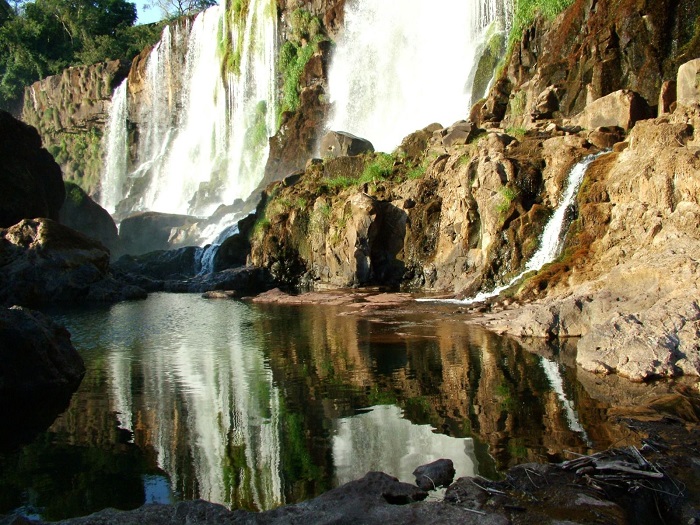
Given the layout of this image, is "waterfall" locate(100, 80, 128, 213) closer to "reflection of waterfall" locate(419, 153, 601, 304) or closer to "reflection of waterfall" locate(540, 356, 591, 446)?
"reflection of waterfall" locate(419, 153, 601, 304)

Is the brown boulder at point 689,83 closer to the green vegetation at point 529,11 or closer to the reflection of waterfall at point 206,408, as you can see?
the green vegetation at point 529,11

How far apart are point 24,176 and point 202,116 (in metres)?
21.3

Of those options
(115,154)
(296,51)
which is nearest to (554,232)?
(296,51)

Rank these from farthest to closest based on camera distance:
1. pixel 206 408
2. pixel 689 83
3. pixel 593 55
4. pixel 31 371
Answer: pixel 593 55
pixel 689 83
pixel 31 371
pixel 206 408

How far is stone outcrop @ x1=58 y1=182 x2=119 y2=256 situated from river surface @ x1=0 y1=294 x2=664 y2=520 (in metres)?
31.7

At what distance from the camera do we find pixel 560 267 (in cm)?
1575

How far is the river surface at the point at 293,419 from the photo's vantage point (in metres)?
6.42

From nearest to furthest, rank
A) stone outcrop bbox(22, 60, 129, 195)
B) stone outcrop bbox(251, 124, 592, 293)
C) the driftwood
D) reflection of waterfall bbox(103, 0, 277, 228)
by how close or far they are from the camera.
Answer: the driftwood, stone outcrop bbox(251, 124, 592, 293), reflection of waterfall bbox(103, 0, 277, 228), stone outcrop bbox(22, 60, 129, 195)

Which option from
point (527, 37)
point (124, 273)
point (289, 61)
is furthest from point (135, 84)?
point (527, 37)

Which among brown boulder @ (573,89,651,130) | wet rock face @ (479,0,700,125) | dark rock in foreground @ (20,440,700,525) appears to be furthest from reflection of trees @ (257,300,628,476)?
wet rock face @ (479,0,700,125)

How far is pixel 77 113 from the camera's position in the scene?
60.6 metres

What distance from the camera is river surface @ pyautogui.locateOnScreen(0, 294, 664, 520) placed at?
642cm

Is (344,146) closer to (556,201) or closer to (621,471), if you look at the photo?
(556,201)

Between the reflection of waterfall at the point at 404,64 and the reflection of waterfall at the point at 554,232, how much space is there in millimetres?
13685
